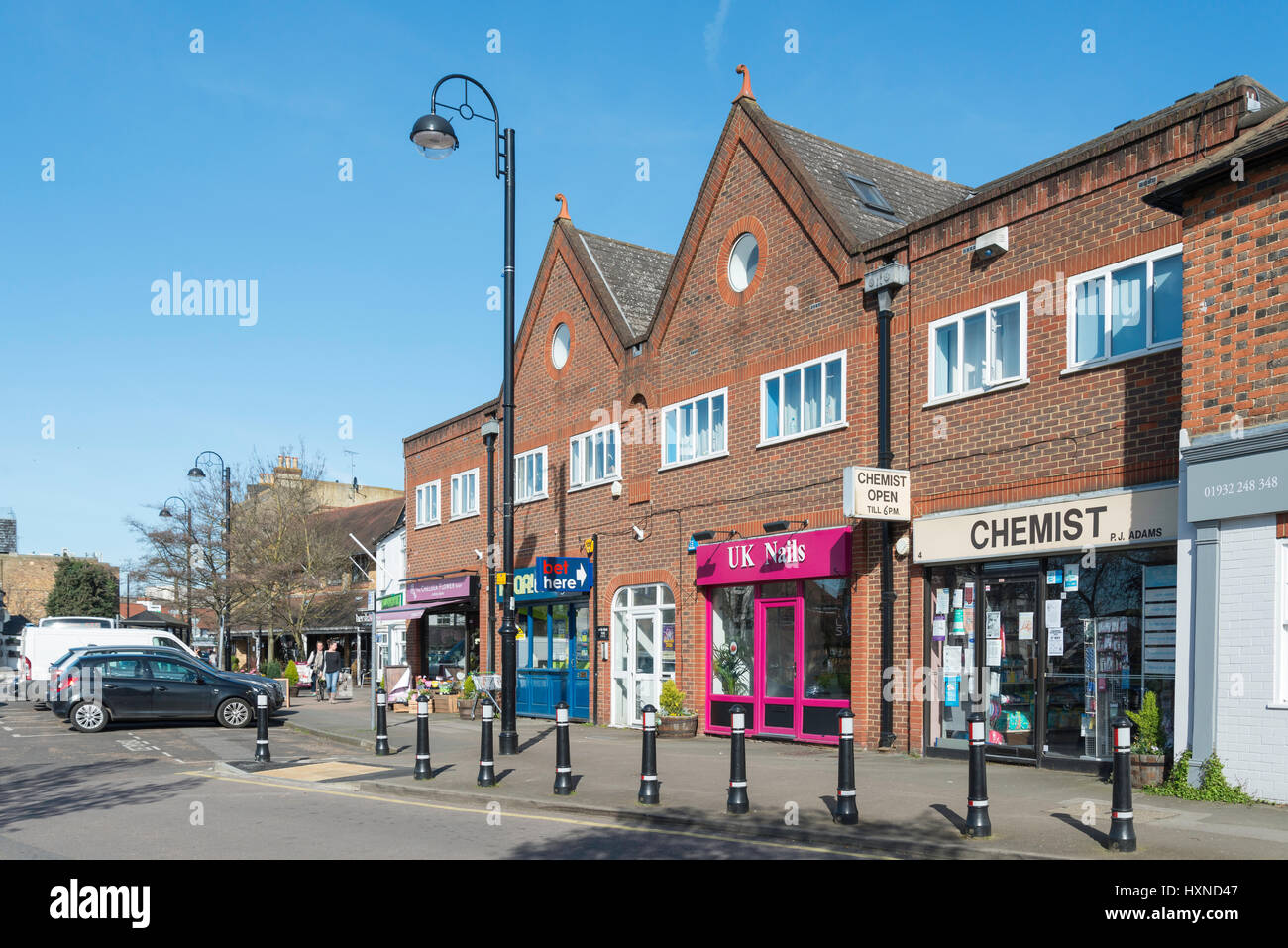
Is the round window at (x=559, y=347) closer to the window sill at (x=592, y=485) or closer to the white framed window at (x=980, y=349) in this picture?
the window sill at (x=592, y=485)

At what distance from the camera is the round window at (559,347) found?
25234 millimetres

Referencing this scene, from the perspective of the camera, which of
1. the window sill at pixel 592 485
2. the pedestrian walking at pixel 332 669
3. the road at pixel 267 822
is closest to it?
the road at pixel 267 822

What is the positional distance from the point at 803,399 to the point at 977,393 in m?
3.58

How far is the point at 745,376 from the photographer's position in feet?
63.3

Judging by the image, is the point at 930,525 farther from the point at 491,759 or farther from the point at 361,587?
the point at 361,587

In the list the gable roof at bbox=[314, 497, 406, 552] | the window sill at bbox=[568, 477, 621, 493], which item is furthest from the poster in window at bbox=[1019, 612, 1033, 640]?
the gable roof at bbox=[314, 497, 406, 552]

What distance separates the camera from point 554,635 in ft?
81.3

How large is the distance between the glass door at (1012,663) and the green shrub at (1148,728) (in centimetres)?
180

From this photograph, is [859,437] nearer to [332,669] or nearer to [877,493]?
[877,493]

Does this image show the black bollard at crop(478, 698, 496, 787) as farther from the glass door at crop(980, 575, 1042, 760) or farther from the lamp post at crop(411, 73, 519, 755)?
the glass door at crop(980, 575, 1042, 760)

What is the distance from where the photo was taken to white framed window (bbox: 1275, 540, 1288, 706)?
1048 cm

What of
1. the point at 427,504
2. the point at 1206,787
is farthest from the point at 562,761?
the point at 427,504

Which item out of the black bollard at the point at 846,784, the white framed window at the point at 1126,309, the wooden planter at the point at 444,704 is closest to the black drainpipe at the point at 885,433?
the white framed window at the point at 1126,309

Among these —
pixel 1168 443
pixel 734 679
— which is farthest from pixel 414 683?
pixel 1168 443
